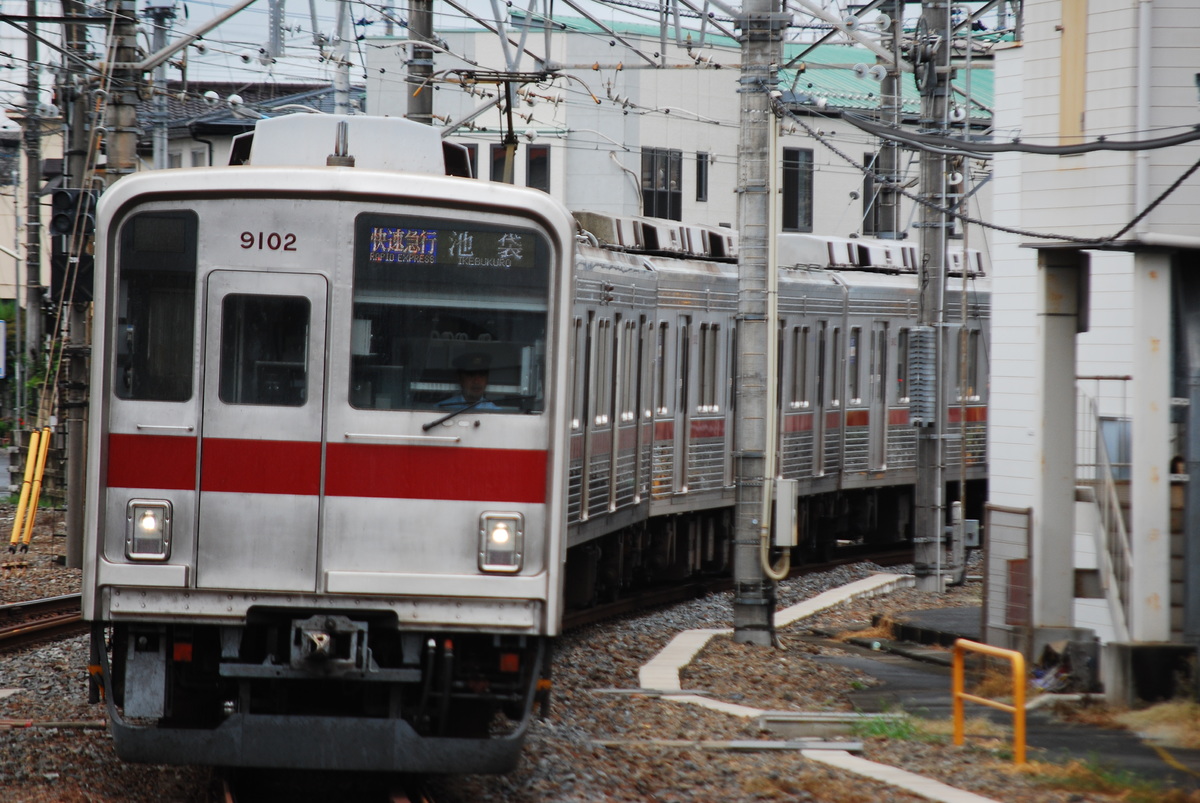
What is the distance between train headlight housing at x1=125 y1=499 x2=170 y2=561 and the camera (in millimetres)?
6699

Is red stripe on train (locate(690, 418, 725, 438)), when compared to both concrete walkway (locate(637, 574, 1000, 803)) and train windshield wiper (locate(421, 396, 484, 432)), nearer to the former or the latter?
concrete walkway (locate(637, 574, 1000, 803))

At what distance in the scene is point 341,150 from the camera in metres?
7.71

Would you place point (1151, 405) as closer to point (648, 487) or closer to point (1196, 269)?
point (1196, 269)

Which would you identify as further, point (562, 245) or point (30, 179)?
point (30, 179)

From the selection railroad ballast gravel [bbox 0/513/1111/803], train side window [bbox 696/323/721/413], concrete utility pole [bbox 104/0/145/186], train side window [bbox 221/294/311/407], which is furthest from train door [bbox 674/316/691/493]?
train side window [bbox 221/294/311/407]

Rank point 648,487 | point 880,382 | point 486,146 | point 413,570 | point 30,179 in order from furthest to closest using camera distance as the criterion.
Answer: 1. point 486,146
2. point 30,179
3. point 880,382
4. point 648,487
5. point 413,570

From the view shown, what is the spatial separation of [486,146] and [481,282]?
33.0 m

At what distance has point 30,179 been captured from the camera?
23.7 meters

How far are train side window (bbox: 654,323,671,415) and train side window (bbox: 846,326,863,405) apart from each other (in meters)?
4.96

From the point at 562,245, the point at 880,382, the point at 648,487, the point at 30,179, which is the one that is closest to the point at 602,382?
the point at 648,487

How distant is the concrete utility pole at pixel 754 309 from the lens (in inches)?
489

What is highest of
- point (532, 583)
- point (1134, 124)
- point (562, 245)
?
point (1134, 124)

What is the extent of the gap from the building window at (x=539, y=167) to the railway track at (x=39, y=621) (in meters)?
24.3

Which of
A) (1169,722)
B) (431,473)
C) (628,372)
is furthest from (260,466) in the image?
(628,372)
